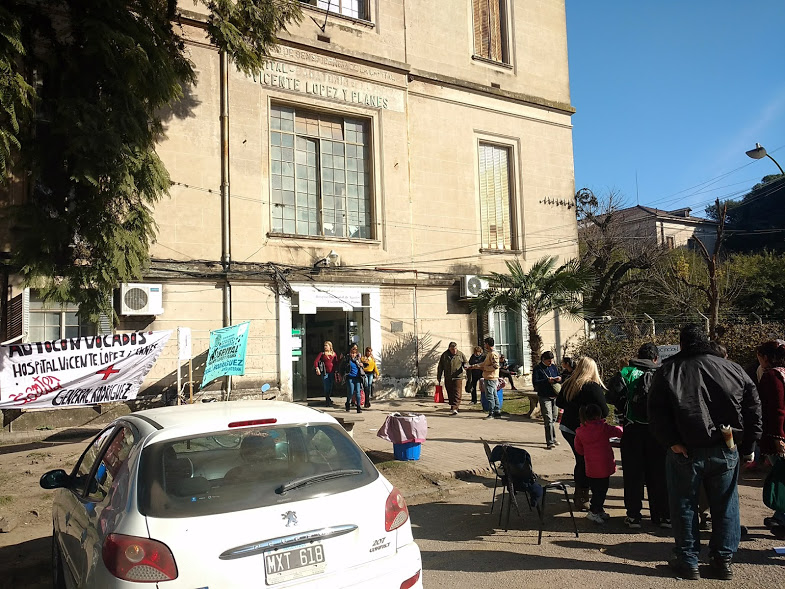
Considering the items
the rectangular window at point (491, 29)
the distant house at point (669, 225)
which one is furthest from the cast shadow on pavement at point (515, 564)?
the distant house at point (669, 225)

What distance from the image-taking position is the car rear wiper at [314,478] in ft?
11.1

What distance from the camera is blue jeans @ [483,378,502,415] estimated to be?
Answer: 44.2 ft

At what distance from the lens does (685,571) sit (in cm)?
455

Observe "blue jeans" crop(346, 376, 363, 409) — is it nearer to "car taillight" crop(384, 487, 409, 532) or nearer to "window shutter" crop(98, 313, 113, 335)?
"window shutter" crop(98, 313, 113, 335)

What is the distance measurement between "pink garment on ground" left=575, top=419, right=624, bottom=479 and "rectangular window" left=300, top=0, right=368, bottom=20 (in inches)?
570

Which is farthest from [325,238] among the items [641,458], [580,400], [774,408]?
[774,408]

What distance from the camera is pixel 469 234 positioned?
1831 centimetres

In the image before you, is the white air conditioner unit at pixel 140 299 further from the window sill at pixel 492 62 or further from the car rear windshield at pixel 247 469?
the window sill at pixel 492 62

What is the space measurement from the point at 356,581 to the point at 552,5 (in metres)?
21.8

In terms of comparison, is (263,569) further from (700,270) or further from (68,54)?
(700,270)

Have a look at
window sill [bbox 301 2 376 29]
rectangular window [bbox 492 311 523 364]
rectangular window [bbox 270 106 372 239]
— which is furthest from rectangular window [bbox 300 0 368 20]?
rectangular window [bbox 492 311 523 364]

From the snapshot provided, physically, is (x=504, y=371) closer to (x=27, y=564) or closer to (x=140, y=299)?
(x=140, y=299)

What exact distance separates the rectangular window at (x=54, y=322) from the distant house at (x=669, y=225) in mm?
42986

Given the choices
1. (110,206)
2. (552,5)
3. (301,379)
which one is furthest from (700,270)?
(110,206)
